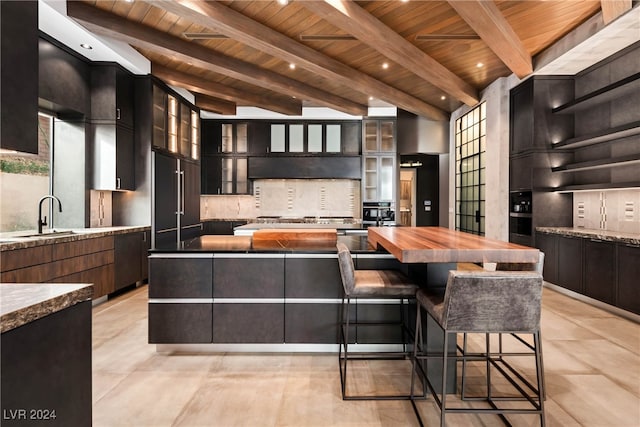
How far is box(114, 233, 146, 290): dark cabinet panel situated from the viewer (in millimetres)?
4477

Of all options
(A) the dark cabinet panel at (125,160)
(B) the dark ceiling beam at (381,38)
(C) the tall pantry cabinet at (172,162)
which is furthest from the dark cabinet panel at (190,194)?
(B) the dark ceiling beam at (381,38)

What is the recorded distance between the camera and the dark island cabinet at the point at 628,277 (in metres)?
3.59

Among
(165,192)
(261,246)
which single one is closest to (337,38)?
(261,246)

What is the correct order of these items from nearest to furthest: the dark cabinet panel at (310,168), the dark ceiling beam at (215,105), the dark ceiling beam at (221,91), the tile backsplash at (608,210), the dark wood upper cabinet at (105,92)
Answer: the tile backsplash at (608,210) < the dark wood upper cabinet at (105,92) < the dark ceiling beam at (221,91) < the dark ceiling beam at (215,105) < the dark cabinet panel at (310,168)

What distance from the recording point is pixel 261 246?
116 inches

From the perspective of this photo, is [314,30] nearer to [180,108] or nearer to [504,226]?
[180,108]

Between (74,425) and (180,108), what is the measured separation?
591 centimetres

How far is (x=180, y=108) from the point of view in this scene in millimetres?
6219

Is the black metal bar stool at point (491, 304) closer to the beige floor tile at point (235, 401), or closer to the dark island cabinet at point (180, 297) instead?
the beige floor tile at point (235, 401)

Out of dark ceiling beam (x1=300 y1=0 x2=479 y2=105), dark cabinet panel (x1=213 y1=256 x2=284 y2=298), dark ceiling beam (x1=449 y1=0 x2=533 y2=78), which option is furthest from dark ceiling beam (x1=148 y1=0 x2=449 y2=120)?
dark cabinet panel (x1=213 y1=256 x2=284 y2=298)

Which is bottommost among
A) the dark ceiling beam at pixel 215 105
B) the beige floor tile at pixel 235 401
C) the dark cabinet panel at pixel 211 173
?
the beige floor tile at pixel 235 401

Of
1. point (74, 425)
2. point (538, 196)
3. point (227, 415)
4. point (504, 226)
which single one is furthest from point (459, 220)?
point (74, 425)

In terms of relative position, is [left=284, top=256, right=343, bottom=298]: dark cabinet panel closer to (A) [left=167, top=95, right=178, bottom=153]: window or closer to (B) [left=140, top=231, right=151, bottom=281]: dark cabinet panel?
(B) [left=140, top=231, right=151, bottom=281]: dark cabinet panel

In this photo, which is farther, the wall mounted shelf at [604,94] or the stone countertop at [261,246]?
the wall mounted shelf at [604,94]
